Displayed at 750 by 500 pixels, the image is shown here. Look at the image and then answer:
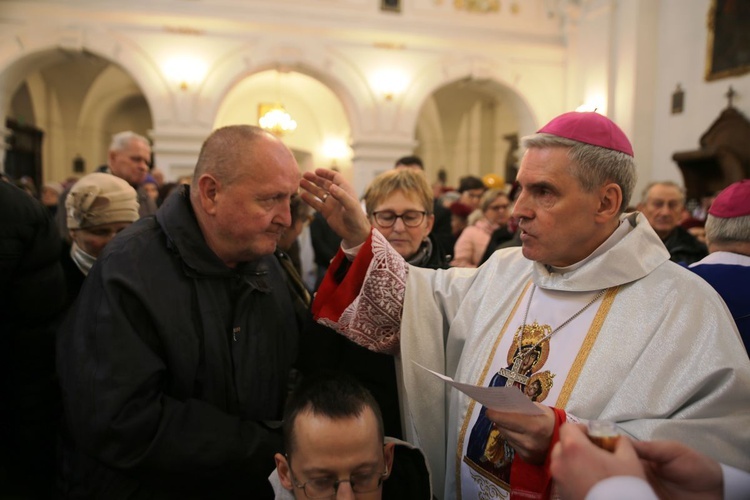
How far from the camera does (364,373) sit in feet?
7.52

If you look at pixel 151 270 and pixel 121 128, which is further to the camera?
pixel 121 128

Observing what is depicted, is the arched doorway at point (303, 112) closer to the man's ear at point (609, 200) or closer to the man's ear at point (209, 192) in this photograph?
the man's ear at point (209, 192)

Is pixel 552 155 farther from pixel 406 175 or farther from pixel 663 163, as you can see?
pixel 663 163

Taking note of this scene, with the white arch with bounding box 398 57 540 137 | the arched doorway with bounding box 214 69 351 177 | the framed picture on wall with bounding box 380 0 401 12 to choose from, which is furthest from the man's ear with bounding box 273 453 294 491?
the arched doorway with bounding box 214 69 351 177

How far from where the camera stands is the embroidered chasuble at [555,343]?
1448mm

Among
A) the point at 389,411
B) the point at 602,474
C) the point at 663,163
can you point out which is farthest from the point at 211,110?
the point at 602,474

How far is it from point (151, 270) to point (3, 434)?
3.32 ft

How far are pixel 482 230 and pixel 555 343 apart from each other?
3174 mm

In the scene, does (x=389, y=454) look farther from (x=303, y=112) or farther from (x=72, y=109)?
(x=72, y=109)

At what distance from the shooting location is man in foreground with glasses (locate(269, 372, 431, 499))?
151 cm

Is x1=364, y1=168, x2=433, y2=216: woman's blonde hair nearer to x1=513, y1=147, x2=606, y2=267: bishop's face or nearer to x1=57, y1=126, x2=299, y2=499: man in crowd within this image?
x1=57, y1=126, x2=299, y2=499: man in crowd

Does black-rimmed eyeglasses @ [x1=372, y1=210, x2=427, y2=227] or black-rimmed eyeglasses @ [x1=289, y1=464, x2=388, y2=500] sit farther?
black-rimmed eyeglasses @ [x1=372, y1=210, x2=427, y2=227]

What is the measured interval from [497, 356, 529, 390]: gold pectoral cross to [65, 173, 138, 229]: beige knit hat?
1734mm

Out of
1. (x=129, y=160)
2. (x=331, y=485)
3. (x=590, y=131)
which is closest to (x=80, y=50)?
(x=129, y=160)
